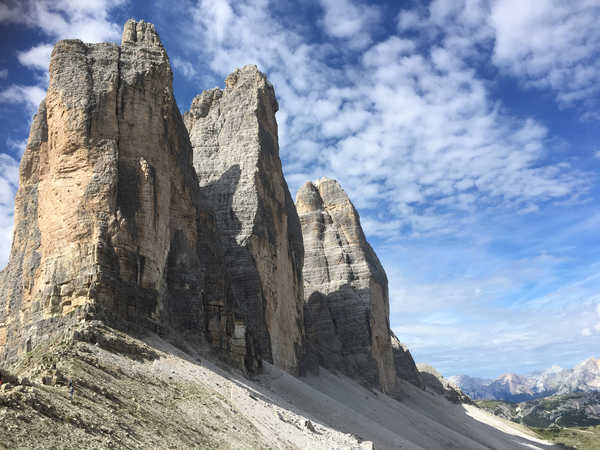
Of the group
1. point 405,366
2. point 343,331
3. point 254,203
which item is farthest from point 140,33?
point 405,366

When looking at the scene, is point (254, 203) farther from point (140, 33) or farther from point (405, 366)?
point (405, 366)

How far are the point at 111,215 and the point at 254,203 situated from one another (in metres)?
17.8

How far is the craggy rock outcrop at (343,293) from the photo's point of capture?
53375 mm

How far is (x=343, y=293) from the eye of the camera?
57.8 meters

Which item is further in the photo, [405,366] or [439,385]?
[439,385]

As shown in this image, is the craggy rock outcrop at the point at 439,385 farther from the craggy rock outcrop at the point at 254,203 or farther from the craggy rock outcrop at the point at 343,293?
the craggy rock outcrop at the point at 254,203

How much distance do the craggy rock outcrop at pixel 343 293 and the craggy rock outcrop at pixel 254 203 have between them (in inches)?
361

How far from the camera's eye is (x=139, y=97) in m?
26.2

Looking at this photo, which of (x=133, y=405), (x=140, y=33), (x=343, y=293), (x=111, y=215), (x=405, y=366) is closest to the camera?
(x=133, y=405)

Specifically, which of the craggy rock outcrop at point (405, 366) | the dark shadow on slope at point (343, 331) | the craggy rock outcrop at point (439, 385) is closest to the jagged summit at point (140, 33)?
the dark shadow on slope at point (343, 331)

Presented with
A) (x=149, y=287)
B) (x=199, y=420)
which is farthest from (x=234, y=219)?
(x=199, y=420)

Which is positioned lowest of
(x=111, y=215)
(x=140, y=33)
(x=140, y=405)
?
(x=140, y=405)

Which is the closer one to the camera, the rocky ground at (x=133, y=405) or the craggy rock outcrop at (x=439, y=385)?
the rocky ground at (x=133, y=405)

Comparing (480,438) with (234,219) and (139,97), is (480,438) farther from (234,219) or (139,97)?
(139,97)
